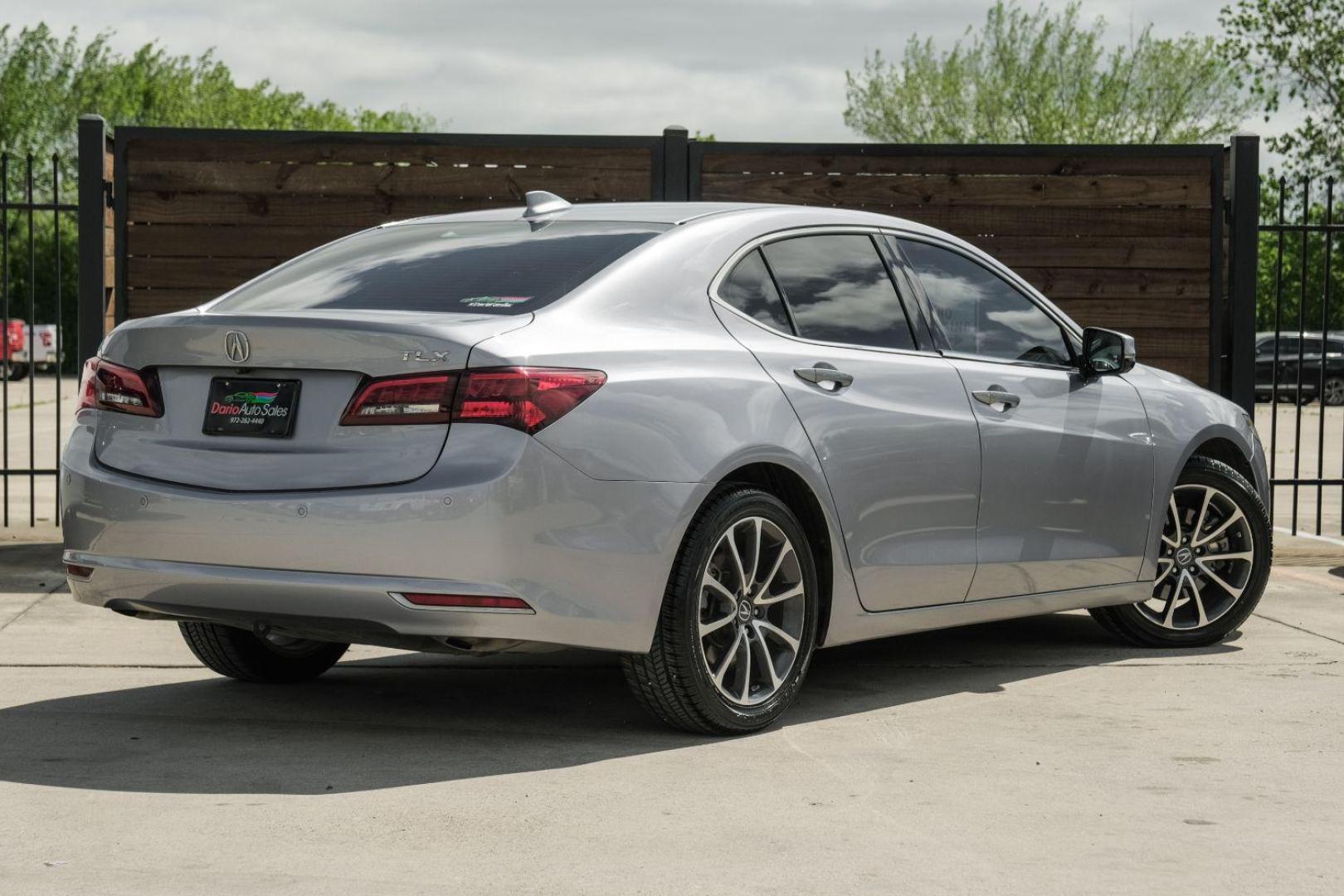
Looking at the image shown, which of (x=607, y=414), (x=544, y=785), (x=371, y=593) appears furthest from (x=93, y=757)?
(x=607, y=414)

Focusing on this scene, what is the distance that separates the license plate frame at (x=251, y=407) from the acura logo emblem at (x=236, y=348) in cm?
6

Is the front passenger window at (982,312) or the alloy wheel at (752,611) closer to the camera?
the alloy wheel at (752,611)

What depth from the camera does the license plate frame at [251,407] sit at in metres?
5.00

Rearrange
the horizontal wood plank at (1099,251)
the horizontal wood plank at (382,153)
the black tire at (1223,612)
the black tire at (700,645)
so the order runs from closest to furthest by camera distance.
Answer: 1. the black tire at (700,645)
2. the black tire at (1223,612)
3. the horizontal wood plank at (382,153)
4. the horizontal wood plank at (1099,251)

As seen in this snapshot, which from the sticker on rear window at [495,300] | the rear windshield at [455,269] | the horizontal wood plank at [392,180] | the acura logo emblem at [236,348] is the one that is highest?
the horizontal wood plank at [392,180]

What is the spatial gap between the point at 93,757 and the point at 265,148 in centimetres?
550

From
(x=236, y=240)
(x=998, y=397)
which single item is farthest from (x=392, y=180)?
(x=998, y=397)

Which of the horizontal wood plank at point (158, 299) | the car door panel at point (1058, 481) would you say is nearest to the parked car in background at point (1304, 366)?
the horizontal wood plank at point (158, 299)

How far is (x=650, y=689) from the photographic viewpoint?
5.30 m

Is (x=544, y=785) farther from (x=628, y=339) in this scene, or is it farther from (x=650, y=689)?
(x=628, y=339)

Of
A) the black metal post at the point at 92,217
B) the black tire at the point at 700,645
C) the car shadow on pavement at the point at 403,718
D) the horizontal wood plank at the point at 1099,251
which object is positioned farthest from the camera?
the horizontal wood plank at the point at 1099,251

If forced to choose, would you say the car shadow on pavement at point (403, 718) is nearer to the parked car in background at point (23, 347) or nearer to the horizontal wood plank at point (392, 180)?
the horizontal wood plank at point (392, 180)

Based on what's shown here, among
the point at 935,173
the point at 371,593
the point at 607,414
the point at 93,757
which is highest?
the point at 935,173

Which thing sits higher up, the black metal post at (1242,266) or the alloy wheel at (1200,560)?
the black metal post at (1242,266)
